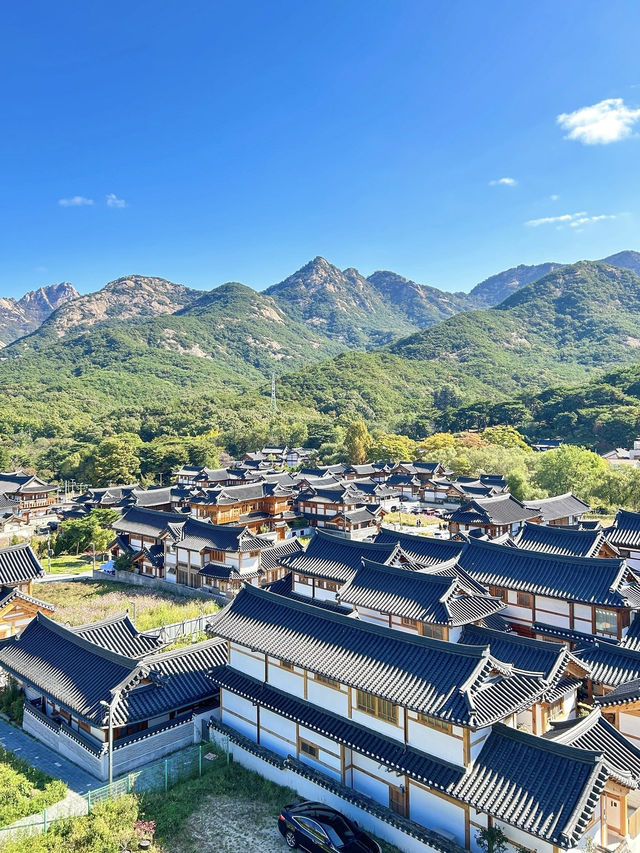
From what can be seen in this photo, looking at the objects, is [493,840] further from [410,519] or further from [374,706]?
[410,519]

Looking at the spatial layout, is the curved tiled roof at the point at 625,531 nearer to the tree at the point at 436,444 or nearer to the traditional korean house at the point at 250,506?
the traditional korean house at the point at 250,506

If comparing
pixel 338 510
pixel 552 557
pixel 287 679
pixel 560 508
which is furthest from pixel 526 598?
pixel 338 510

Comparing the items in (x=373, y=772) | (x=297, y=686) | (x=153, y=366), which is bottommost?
(x=373, y=772)

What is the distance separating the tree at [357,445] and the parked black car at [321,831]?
67506 millimetres

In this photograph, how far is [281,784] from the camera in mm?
15078

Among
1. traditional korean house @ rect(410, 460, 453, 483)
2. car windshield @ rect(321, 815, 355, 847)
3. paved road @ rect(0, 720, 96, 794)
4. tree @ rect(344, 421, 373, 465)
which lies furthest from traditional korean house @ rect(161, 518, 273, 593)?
tree @ rect(344, 421, 373, 465)

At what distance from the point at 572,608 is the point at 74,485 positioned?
74729 millimetres

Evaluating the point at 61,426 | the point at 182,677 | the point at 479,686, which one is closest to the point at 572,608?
the point at 479,686

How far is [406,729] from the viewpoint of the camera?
13055 mm

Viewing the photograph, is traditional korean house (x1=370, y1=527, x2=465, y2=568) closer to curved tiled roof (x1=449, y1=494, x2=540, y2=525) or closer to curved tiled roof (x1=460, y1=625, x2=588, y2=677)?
curved tiled roof (x1=460, y1=625, x2=588, y2=677)

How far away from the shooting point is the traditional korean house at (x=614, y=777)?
39.7ft

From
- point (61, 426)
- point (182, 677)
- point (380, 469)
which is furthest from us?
point (61, 426)

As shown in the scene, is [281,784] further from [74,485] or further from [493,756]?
[74,485]

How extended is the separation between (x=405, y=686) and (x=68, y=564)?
127 ft
